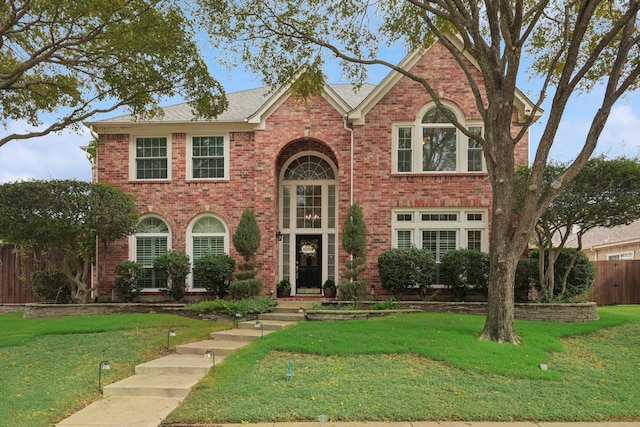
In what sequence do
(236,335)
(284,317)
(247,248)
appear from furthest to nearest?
(247,248)
(284,317)
(236,335)

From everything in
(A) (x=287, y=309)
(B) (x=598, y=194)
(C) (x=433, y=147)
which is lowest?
(A) (x=287, y=309)

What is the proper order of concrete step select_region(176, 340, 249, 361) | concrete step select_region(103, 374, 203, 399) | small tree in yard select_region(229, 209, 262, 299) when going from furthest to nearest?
small tree in yard select_region(229, 209, 262, 299)
concrete step select_region(176, 340, 249, 361)
concrete step select_region(103, 374, 203, 399)

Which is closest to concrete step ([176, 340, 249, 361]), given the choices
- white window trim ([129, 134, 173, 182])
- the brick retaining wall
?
the brick retaining wall

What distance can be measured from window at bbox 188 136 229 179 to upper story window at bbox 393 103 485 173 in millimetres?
5527

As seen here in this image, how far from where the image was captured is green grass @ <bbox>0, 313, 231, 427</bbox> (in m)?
6.36

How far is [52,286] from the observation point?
14.4 m

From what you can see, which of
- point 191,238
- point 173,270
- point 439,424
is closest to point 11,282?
point 173,270

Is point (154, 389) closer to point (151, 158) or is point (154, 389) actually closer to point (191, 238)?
point (191, 238)

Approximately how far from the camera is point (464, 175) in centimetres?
1434

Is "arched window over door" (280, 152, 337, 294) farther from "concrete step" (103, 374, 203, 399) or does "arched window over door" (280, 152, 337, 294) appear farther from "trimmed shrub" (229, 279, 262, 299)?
"concrete step" (103, 374, 203, 399)

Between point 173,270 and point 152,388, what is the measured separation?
25.8 ft

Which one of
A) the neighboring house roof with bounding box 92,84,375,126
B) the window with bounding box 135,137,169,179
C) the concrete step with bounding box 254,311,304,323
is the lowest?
the concrete step with bounding box 254,311,304,323

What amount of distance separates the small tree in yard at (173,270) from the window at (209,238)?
0.74 meters

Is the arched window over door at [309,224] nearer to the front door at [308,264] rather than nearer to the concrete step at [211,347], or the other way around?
the front door at [308,264]
